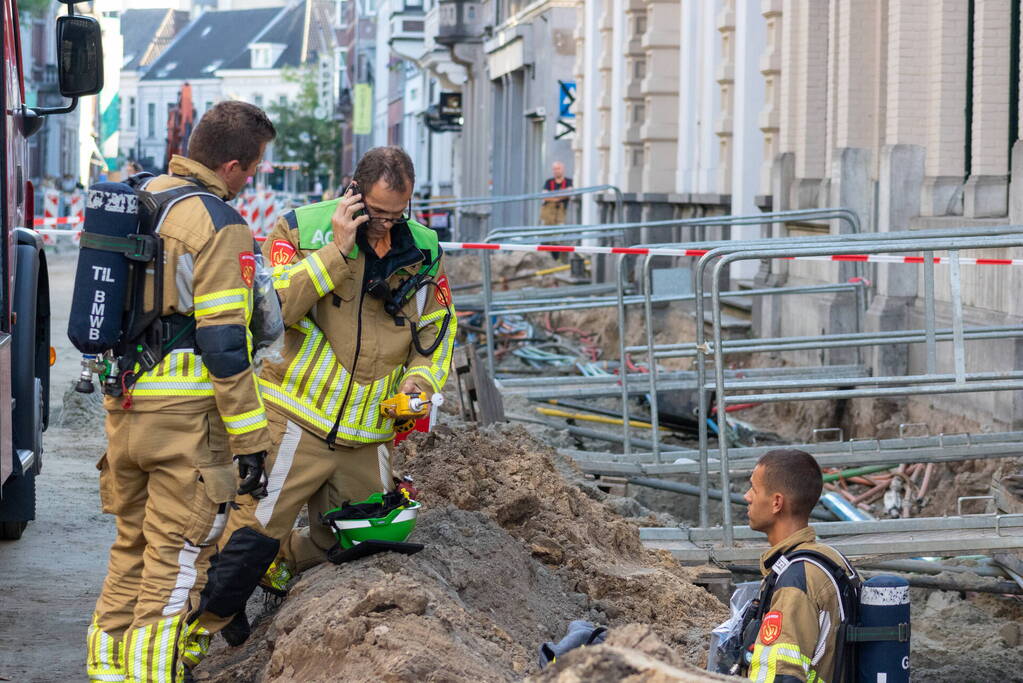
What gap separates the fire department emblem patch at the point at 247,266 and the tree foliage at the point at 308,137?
81888 mm

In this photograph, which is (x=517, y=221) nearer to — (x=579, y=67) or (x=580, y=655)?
(x=579, y=67)

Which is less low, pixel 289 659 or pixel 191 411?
pixel 191 411

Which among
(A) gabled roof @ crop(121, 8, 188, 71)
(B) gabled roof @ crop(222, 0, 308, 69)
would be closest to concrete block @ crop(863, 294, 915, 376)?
(B) gabled roof @ crop(222, 0, 308, 69)

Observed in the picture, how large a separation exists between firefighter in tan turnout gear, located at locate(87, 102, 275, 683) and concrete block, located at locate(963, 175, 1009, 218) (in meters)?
6.55

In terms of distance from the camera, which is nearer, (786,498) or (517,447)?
(786,498)

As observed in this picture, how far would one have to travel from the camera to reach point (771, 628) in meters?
4.27

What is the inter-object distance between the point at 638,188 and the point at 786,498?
17698 millimetres

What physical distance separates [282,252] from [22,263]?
2200 mm

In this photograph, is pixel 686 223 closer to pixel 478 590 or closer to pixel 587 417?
pixel 587 417

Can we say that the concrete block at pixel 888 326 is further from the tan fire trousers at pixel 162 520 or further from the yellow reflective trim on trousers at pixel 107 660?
the yellow reflective trim on trousers at pixel 107 660

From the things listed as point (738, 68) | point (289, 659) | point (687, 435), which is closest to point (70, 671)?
point (289, 659)

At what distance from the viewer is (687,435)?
1191 centimetres

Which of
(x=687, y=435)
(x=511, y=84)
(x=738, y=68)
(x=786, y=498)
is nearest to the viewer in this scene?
(x=786, y=498)

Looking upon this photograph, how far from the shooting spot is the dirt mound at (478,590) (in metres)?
4.68
